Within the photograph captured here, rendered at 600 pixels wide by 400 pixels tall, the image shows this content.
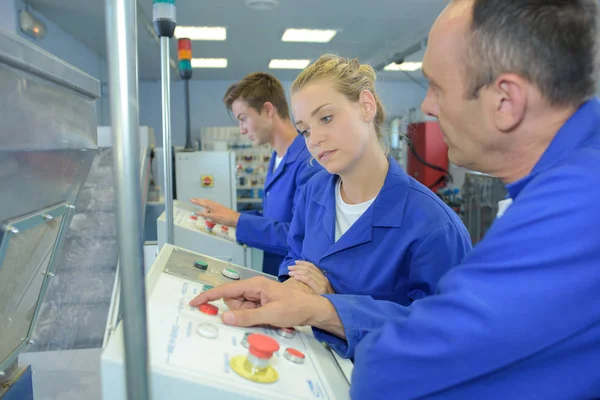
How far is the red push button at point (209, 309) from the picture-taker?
0.73 m

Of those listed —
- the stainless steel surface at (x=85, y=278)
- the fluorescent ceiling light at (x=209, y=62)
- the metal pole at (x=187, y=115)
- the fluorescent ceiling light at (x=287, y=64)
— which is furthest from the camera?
the fluorescent ceiling light at (x=287, y=64)

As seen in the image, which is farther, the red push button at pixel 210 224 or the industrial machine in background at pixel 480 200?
the industrial machine in background at pixel 480 200

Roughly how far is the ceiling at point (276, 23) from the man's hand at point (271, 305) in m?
3.35

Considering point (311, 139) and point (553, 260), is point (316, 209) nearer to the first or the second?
point (311, 139)

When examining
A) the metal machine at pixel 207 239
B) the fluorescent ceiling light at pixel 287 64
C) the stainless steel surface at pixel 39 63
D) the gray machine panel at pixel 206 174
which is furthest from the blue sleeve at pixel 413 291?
the fluorescent ceiling light at pixel 287 64

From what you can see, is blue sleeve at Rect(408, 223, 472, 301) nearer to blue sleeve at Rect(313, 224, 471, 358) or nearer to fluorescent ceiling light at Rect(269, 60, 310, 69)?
blue sleeve at Rect(313, 224, 471, 358)

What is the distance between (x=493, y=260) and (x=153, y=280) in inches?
23.1

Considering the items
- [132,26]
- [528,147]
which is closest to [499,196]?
[528,147]

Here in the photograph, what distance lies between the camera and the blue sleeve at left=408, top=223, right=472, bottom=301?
0.89 metres

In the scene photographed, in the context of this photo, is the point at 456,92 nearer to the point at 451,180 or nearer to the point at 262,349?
the point at 262,349

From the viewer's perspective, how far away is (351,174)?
3.65ft

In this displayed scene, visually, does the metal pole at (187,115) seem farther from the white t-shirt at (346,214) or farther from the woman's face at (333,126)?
the white t-shirt at (346,214)

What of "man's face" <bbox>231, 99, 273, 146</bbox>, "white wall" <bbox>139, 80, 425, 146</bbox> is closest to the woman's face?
"man's face" <bbox>231, 99, 273, 146</bbox>

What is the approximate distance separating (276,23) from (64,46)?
2446 millimetres
